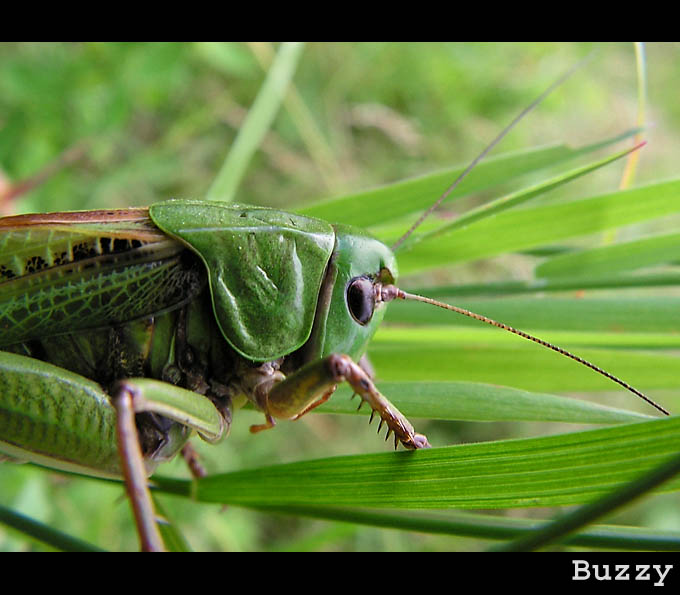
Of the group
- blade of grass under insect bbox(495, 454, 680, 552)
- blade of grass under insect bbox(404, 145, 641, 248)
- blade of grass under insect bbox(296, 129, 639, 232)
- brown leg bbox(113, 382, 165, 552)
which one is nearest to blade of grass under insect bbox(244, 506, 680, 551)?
blade of grass under insect bbox(495, 454, 680, 552)

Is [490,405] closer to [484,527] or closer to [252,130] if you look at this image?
[484,527]

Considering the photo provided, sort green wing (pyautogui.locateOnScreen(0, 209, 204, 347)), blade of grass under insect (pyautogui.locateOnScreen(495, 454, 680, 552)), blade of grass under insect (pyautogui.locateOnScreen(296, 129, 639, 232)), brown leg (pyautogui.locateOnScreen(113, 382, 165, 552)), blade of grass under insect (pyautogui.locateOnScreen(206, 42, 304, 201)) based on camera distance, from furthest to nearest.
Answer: blade of grass under insect (pyautogui.locateOnScreen(206, 42, 304, 201)) < blade of grass under insect (pyautogui.locateOnScreen(296, 129, 639, 232)) < green wing (pyautogui.locateOnScreen(0, 209, 204, 347)) < brown leg (pyautogui.locateOnScreen(113, 382, 165, 552)) < blade of grass under insect (pyautogui.locateOnScreen(495, 454, 680, 552))

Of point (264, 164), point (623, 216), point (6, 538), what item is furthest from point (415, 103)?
point (6, 538)

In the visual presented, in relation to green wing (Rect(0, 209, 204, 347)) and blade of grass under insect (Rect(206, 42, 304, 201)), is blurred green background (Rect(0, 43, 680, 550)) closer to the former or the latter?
blade of grass under insect (Rect(206, 42, 304, 201))

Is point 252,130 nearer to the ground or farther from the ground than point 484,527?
farther from the ground

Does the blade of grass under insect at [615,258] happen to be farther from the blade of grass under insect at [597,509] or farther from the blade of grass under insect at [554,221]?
the blade of grass under insect at [597,509]

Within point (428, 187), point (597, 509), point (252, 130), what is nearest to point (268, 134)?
point (252, 130)

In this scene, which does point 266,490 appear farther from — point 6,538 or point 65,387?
point 6,538
